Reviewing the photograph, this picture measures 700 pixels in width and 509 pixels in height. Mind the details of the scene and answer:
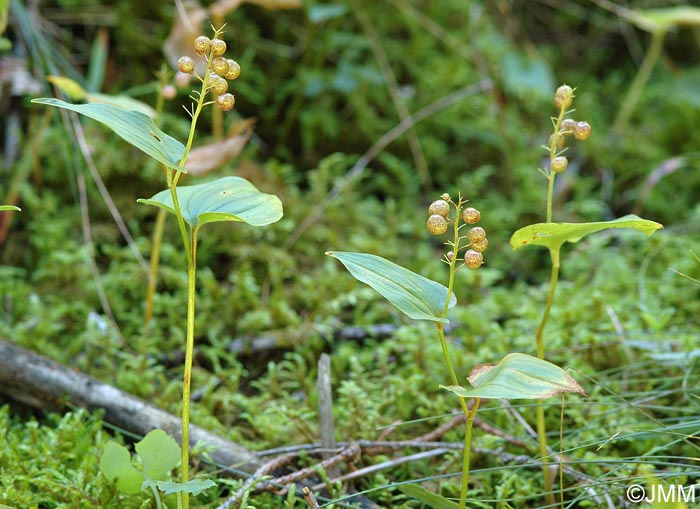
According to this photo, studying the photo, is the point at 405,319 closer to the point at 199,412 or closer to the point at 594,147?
the point at 199,412

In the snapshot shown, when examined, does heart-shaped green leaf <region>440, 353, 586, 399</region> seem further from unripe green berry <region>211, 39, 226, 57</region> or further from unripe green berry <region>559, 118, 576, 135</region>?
unripe green berry <region>211, 39, 226, 57</region>

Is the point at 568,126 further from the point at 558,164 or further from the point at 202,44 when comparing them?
the point at 202,44

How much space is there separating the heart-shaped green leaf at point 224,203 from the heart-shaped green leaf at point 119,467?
308 mm

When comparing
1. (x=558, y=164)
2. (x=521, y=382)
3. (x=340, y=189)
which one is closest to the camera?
(x=521, y=382)

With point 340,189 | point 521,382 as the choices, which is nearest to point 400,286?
point 521,382

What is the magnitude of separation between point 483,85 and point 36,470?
72.1 inches

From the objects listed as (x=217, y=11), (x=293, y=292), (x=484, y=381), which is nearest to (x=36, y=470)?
(x=484, y=381)

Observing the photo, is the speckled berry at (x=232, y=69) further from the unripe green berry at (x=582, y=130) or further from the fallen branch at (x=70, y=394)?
the fallen branch at (x=70, y=394)

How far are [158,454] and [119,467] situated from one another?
0.06 metres

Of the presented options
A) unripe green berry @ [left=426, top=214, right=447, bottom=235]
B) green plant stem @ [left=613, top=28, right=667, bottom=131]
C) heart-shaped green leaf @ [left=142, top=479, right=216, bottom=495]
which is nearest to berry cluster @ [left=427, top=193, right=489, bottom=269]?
unripe green berry @ [left=426, top=214, right=447, bottom=235]

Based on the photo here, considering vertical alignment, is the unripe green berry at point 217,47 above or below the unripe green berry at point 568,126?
below

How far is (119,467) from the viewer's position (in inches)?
33.8

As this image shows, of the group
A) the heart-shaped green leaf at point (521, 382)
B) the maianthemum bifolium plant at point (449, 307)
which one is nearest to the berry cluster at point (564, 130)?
the maianthemum bifolium plant at point (449, 307)

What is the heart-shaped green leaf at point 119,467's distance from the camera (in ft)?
2.81
